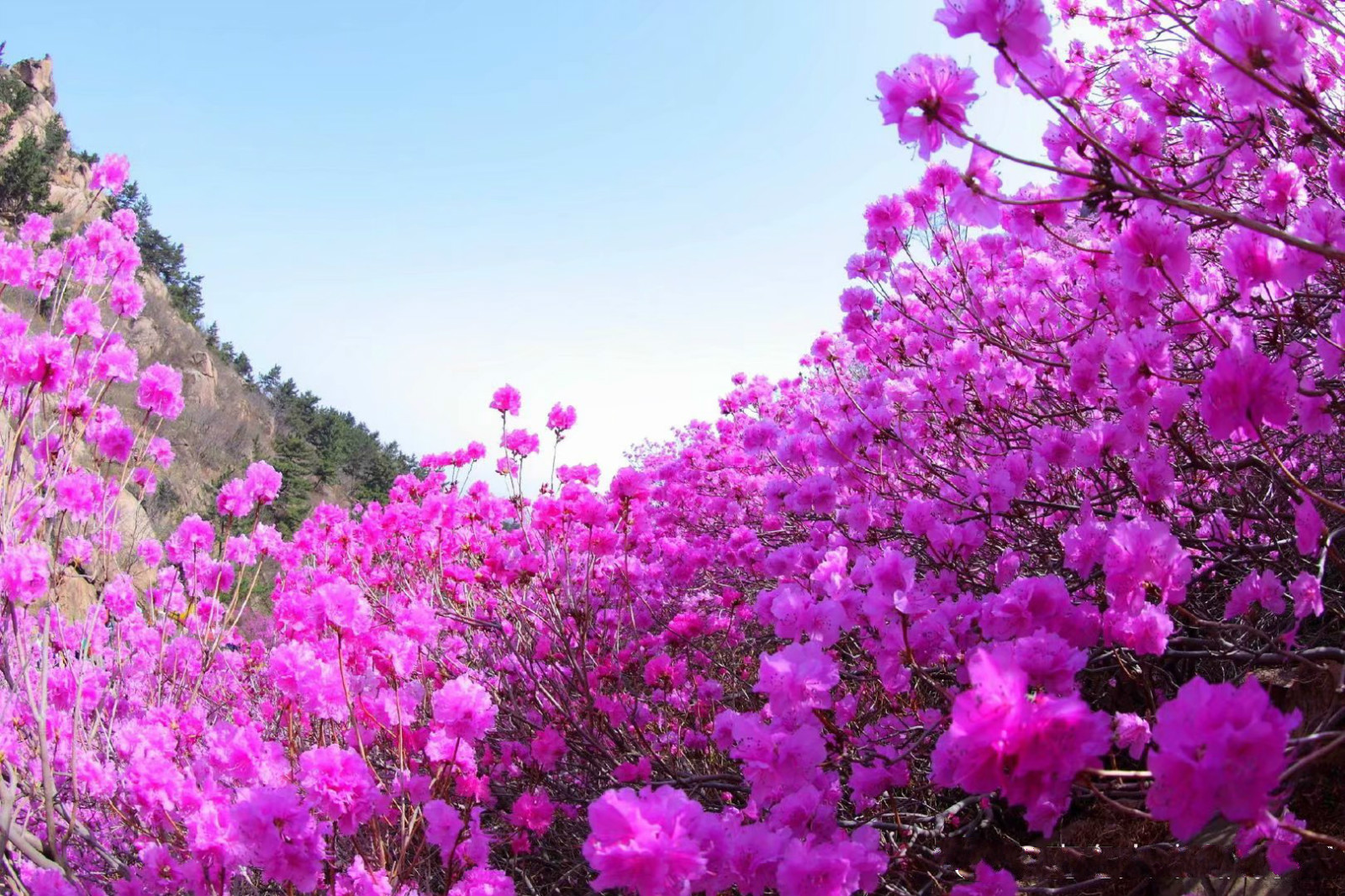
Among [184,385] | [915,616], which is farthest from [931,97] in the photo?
[184,385]

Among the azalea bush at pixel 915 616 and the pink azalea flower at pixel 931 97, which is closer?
the azalea bush at pixel 915 616

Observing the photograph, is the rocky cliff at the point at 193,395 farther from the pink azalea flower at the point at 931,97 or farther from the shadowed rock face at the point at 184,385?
the pink azalea flower at the point at 931,97

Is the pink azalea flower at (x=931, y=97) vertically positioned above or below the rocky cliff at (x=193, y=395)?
below

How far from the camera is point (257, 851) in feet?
6.17

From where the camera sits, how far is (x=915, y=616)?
2092mm

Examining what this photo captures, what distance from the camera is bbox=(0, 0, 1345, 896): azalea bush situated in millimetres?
1481

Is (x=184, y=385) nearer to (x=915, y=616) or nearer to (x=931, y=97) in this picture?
(x=915, y=616)

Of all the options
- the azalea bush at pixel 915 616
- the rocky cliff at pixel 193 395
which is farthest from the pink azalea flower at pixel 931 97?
the rocky cliff at pixel 193 395

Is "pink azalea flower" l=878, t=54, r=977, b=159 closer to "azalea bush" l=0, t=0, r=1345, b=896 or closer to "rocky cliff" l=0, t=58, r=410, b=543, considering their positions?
"azalea bush" l=0, t=0, r=1345, b=896

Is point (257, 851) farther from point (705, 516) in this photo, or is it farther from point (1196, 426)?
point (705, 516)

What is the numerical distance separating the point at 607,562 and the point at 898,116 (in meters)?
4.57

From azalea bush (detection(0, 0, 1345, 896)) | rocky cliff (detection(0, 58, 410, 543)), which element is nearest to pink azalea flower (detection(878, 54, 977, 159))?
azalea bush (detection(0, 0, 1345, 896))

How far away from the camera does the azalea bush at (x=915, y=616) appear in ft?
4.86

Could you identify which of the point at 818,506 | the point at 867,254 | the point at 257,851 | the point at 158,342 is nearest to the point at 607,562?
the point at 818,506
